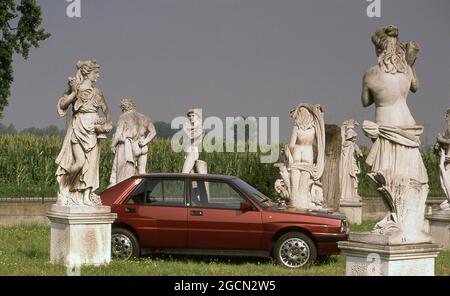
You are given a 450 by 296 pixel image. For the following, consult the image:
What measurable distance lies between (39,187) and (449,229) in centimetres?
1646

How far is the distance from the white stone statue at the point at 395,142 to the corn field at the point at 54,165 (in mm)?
13956

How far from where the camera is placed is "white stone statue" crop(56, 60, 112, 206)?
1519 cm

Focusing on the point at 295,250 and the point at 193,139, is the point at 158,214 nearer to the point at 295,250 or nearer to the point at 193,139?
the point at 295,250

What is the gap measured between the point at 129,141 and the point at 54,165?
1256 centimetres

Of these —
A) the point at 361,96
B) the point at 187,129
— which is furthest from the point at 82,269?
the point at 187,129

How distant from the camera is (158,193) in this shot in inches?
674

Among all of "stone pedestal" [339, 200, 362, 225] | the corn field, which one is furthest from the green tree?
"stone pedestal" [339, 200, 362, 225]

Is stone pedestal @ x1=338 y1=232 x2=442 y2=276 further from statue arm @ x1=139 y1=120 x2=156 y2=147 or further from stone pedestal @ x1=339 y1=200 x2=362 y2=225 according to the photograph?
stone pedestal @ x1=339 y1=200 x2=362 y2=225

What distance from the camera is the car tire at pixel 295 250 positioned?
16.4m

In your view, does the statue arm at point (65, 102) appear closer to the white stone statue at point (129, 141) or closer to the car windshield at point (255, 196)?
the car windshield at point (255, 196)

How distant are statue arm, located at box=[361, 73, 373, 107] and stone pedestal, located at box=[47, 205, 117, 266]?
473 centimetres

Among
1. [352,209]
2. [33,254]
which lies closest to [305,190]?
[352,209]

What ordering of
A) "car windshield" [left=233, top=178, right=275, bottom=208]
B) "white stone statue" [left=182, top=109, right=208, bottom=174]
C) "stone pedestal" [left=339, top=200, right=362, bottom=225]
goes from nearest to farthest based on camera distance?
"car windshield" [left=233, top=178, right=275, bottom=208] < "white stone statue" [left=182, top=109, right=208, bottom=174] < "stone pedestal" [left=339, top=200, right=362, bottom=225]

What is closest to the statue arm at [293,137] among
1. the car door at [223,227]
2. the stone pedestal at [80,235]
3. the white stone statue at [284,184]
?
the white stone statue at [284,184]
